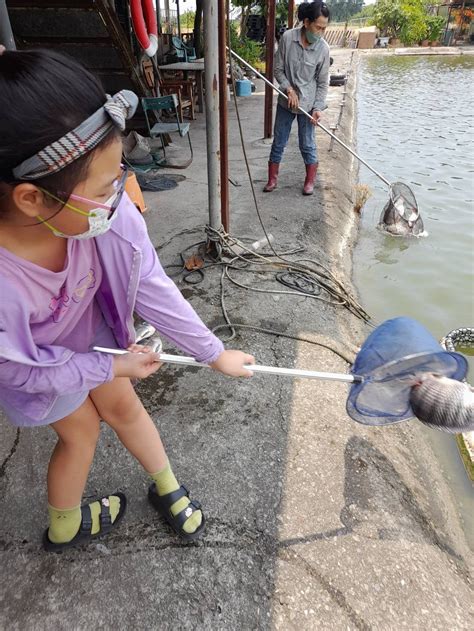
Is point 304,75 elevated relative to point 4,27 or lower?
lower

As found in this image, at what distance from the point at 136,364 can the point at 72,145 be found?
2.11 feet

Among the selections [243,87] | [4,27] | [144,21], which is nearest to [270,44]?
[144,21]

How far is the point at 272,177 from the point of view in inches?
222

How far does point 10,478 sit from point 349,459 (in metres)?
1.59

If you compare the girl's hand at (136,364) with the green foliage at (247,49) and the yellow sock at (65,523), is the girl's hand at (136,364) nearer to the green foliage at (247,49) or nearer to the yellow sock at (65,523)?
the yellow sock at (65,523)

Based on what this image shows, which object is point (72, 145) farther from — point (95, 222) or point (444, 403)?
point (444, 403)

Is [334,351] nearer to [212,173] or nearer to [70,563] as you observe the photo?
[212,173]

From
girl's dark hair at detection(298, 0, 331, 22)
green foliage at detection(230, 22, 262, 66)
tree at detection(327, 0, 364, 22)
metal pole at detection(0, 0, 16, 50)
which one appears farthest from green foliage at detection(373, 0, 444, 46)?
tree at detection(327, 0, 364, 22)

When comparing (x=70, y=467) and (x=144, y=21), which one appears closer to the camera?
(x=70, y=467)

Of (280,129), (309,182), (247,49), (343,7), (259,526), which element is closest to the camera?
(259,526)

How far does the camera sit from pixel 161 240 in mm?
A: 4355

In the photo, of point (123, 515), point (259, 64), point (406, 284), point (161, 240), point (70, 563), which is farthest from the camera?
point (259, 64)

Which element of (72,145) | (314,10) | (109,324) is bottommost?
(109,324)

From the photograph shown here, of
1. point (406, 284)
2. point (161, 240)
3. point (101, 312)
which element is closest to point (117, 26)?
point (161, 240)
